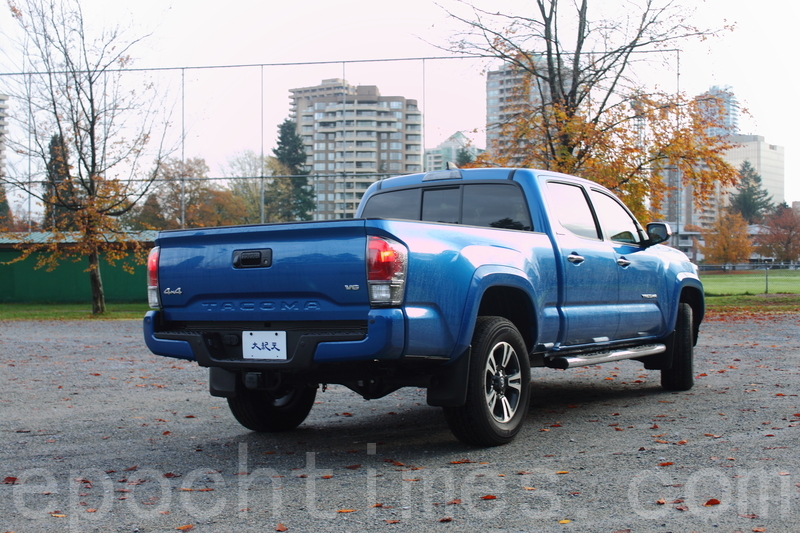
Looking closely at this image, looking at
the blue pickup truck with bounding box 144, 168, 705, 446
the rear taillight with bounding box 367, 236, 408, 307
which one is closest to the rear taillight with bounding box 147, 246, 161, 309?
the blue pickup truck with bounding box 144, 168, 705, 446

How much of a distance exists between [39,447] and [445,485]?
317 cm

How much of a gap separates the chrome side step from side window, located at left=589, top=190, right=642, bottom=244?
1019 mm

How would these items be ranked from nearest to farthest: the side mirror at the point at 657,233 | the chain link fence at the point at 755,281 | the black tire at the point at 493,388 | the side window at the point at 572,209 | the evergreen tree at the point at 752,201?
the black tire at the point at 493,388
the side window at the point at 572,209
the side mirror at the point at 657,233
the chain link fence at the point at 755,281
the evergreen tree at the point at 752,201

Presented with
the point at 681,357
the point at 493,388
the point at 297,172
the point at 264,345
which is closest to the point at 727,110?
the point at 297,172

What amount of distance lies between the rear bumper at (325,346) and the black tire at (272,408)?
2.83 feet

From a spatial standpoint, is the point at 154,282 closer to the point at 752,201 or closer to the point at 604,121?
the point at 604,121

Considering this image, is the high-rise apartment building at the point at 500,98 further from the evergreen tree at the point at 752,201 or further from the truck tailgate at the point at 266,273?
the evergreen tree at the point at 752,201

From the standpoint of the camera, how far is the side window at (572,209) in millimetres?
6844

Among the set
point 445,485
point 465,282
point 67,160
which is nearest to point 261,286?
point 465,282

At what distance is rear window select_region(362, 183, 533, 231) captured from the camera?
6.65 metres

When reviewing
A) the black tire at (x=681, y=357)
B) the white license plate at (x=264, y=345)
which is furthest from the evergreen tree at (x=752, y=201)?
the white license plate at (x=264, y=345)

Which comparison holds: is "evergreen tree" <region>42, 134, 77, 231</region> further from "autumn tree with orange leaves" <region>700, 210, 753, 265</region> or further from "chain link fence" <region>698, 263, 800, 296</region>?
"autumn tree with orange leaves" <region>700, 210, 753, 265</region>

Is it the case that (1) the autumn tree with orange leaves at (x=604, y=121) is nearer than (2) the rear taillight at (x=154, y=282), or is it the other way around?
(2) the rear taillight at (x=154, y=282)

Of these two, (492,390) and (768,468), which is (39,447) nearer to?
(492,390)
